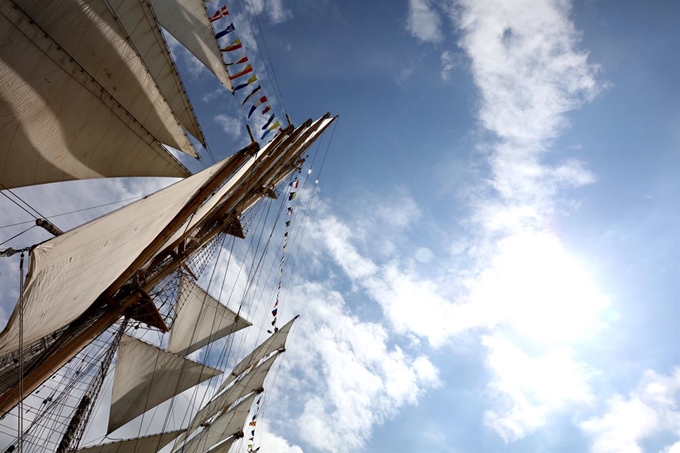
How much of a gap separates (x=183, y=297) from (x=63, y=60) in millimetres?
16844

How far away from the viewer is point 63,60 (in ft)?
25.6

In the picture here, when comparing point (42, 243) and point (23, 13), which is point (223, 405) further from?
point (23, 13)

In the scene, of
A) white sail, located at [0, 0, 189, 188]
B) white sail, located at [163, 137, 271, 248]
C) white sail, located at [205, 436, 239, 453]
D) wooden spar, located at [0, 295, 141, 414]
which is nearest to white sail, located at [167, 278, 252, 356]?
white sail, located at [205, 436, 239, 453]

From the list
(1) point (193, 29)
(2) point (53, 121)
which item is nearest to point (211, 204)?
(2) point (53, 121)

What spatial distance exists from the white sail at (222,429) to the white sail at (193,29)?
64.2 ft

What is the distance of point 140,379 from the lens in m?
18.3

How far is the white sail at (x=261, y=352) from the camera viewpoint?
23.6 meters

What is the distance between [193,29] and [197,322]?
661 inches

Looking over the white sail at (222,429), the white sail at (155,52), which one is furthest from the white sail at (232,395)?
the white sail at (155,52)

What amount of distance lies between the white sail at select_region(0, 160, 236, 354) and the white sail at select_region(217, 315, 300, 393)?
16.3 meters

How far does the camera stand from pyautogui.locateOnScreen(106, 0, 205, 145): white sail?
30.7ft

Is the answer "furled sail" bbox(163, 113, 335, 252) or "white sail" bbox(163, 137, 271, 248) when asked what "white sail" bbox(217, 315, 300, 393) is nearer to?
"furled sail" bbox(163, 113, 335, 252)

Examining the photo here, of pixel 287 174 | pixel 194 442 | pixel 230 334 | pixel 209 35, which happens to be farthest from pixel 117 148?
pixel 194 442

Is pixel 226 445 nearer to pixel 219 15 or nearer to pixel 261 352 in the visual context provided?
pixel 261 352
